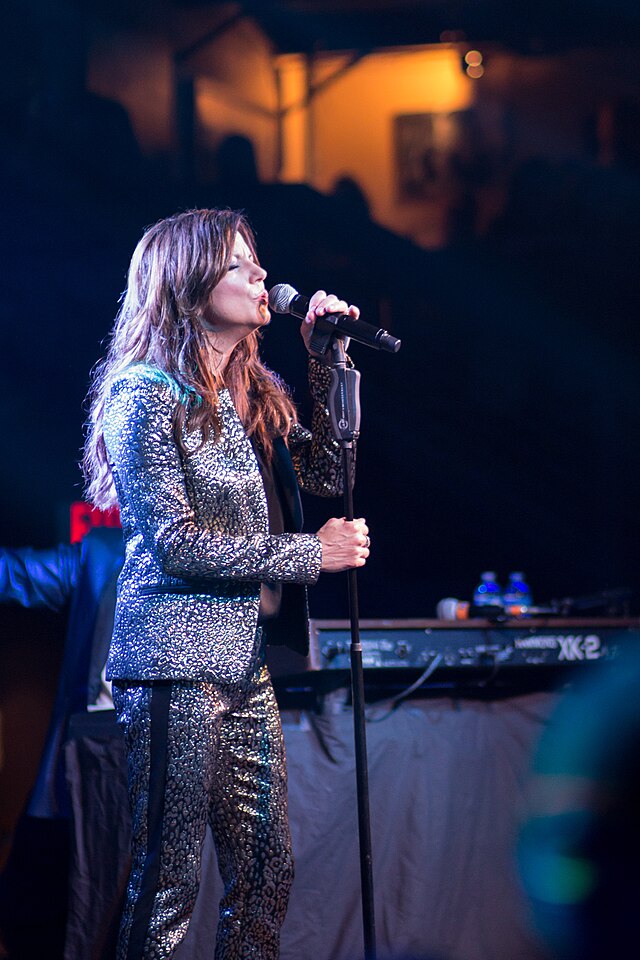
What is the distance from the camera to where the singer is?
5.39 feet

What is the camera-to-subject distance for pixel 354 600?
1688 millimetres

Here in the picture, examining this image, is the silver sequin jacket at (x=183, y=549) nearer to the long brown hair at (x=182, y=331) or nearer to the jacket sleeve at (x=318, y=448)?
the long brown hair at (x=182, y=331)

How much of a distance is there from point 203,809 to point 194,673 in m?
0.23

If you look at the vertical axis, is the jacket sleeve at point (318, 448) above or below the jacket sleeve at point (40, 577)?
above

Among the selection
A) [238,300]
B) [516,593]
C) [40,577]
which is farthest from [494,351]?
[238,300]

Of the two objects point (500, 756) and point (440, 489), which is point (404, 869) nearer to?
point (500, 756)

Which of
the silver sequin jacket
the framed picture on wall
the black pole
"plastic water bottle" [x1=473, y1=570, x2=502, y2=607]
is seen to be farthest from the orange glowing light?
the black pole

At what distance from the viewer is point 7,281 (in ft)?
12.8

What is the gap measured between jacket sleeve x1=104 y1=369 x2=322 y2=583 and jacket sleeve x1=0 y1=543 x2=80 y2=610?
43.7 inches

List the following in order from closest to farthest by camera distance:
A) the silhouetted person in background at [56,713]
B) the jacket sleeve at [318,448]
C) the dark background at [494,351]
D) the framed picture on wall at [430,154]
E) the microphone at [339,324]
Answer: the microphone at [339,324] → the jacket sleeve at [318,448] → the silhouetted person in background at [56,713] → the dark background at [494,351] → the framed picture on wall at [430,154]

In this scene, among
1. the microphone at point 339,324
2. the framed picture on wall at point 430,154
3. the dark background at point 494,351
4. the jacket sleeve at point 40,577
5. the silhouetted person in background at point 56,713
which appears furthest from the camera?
the framed picture on wall at point 430,154

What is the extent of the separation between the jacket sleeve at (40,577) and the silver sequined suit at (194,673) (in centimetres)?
109

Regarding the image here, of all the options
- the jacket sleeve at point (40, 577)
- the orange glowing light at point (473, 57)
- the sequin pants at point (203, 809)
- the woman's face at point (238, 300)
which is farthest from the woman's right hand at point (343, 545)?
the orange glowing light at point (473, 57)

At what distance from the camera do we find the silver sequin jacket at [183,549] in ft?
5.44
